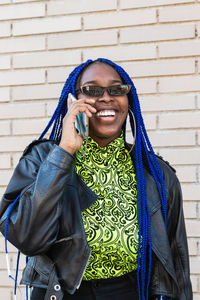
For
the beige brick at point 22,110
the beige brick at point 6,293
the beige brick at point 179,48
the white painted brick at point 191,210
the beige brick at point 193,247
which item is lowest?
the beige brick at point 6,293

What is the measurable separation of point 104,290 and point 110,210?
14.7 inches

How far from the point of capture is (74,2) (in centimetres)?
346

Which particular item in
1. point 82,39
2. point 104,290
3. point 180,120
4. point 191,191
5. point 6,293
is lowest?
point 6,293

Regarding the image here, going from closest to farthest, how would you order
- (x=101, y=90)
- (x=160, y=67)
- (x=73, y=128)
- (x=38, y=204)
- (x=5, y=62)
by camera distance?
(x=38, y=204)
(x=73, y=128)
(x=101, y=90)
(x=160, y=67)
(x=5, y=62)

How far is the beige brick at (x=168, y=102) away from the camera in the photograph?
3.26m

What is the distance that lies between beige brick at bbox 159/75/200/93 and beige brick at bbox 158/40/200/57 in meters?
0.18

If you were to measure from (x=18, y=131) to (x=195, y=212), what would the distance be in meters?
1.51

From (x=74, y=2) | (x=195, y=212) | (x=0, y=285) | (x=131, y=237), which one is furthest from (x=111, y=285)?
(x=74, y=2)

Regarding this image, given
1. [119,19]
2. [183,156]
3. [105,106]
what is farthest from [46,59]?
[105,106]

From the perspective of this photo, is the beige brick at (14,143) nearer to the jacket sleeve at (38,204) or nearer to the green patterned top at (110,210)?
the green patterned top at (110,210)

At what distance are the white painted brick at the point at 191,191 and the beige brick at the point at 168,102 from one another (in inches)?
22.7

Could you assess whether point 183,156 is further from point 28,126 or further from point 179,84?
point 28,126

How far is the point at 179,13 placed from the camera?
329 cm

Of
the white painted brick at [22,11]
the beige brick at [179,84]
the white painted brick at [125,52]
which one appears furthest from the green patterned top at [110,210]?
the white painted brick at [22,11]
